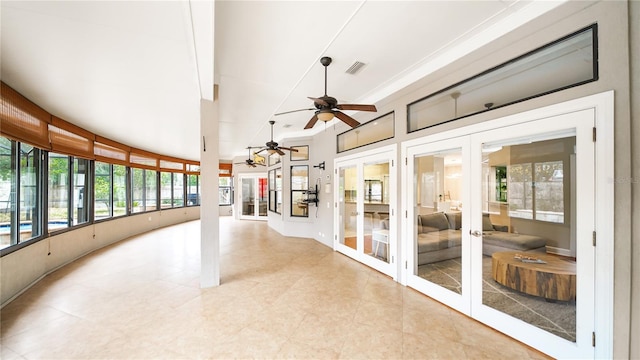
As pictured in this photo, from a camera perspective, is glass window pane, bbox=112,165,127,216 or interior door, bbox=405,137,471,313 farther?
glass window pane, bbox=112,165,127,216

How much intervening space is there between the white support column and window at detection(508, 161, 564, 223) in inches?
156

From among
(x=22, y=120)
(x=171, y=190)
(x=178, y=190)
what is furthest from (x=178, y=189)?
(x=22, y=120)

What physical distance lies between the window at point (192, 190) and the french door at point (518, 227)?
1063cm

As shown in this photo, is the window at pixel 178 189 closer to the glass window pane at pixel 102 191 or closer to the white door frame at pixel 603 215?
the glass window pane at pixel 102 191

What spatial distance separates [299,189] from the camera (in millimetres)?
7242

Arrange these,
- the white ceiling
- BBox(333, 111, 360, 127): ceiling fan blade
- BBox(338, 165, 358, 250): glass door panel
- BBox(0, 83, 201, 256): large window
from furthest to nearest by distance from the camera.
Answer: BBox(338, 165, 358, 250): glass door panel
BBox(0, 83, 201, 256): large window
BBox(333, 111, 360, 127): ceiling fan blade
the white ceiling

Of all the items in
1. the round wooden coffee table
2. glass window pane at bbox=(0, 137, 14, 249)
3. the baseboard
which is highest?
glass window pane at bbox=(0, 137, 14, 249)

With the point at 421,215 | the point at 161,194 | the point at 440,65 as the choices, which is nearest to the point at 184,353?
the point at 421,215

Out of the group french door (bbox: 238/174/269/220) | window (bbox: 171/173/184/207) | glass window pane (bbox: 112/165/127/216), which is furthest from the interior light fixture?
window (bbox: 171/173/184/207)

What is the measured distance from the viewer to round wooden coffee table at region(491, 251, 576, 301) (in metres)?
2.21

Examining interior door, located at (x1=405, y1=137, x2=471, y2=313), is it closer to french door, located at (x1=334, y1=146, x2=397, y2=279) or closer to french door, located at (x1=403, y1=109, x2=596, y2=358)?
french door, located at (x1=403, y1=109, x2=596, y2=358)

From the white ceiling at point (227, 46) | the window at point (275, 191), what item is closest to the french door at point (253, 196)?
the window at point (275, 191)

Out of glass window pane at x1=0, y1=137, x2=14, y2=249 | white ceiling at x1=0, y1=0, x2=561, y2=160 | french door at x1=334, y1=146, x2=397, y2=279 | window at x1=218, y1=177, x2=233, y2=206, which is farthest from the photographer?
window at x1=218, y1=177, x2=233, y2=206

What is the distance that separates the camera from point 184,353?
223cm
